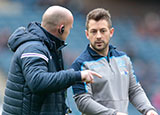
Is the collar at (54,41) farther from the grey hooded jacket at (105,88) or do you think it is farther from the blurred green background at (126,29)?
the blurred green background at (126,29)

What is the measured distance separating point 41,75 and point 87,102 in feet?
1.96

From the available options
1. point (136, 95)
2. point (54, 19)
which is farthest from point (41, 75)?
point (136, 95)

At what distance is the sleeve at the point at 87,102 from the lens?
8.87ft

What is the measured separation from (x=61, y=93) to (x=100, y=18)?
748 mm

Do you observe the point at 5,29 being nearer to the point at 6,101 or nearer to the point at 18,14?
the point at 18,14

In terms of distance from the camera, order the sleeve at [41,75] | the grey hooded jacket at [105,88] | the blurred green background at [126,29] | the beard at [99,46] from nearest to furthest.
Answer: the sleeve at [41,75], the grey hooded jacket at [105,88], the beard at [99,46], the blurred green background at [126,29]

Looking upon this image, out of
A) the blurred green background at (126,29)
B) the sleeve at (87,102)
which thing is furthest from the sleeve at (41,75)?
the blurred green background at (126,29)

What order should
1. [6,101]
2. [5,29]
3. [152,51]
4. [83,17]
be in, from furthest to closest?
[152,51] → [83,17] → [5,29] → [6,101]

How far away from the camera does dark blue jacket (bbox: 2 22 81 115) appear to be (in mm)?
2321

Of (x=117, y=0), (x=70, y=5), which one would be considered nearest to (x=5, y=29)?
(x=70, y=5)

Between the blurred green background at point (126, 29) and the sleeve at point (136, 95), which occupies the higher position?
the blurred green background at point (126, 29)

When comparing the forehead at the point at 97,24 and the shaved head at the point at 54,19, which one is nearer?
the shaved head at the point at 54,19

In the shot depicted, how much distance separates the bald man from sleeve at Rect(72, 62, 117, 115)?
0.49 ft

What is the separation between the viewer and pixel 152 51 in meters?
5.97
